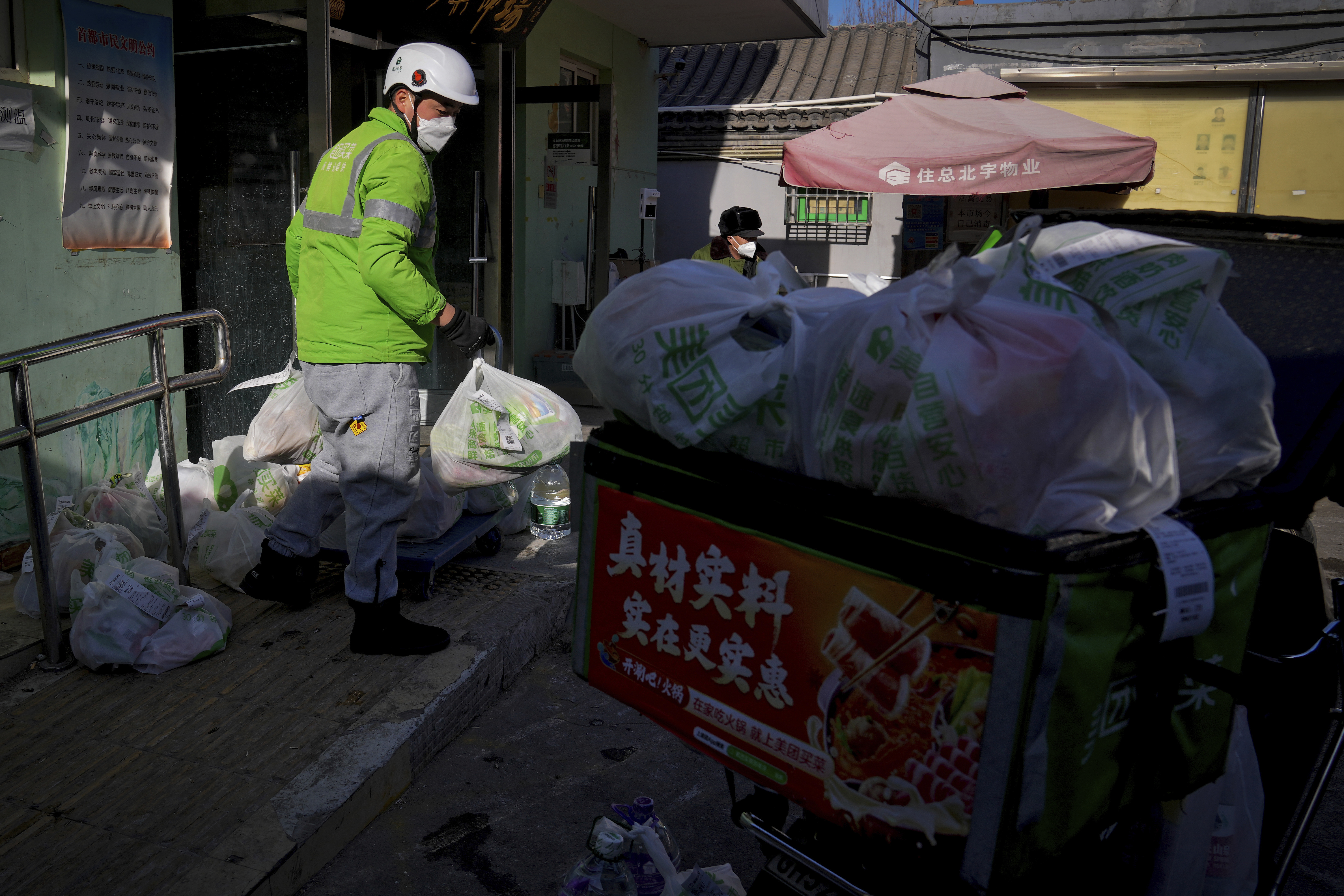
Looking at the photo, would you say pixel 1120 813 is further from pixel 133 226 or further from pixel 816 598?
pixel 133 226

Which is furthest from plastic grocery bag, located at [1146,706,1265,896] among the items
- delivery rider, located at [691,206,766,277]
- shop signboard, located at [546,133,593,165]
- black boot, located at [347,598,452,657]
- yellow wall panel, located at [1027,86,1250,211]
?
yellow wall panel, located at [1027,86,1250,211]

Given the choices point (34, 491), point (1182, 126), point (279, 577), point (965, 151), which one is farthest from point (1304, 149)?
point (34, 491)

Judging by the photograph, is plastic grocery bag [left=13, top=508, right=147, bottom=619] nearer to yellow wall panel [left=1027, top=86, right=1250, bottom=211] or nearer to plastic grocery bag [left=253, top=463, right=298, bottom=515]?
plastic grocery bag [left=253, top=463, right=298, bottom=515]

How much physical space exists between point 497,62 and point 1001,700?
5.72m

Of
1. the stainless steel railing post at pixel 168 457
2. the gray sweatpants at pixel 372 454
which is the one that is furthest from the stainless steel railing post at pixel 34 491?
the gray sweatpants at pixel 372 454

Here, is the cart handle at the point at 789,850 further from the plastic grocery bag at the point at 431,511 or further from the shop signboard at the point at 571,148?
the shop signboard at the point at 571,148

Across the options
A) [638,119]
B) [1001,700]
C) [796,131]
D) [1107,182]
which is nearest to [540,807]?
[1001,700]

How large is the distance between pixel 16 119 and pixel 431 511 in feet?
7.46

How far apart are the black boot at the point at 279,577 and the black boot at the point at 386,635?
1.08 ft

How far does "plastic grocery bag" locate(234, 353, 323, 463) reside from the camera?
13.1ft

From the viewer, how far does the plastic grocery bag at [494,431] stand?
3918 millimetres

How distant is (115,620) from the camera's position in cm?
309

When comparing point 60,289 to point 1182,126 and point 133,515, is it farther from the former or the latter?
point 1182,126

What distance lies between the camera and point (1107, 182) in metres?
8.18
